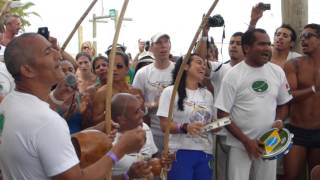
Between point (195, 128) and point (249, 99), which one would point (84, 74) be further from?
point (249, 99)

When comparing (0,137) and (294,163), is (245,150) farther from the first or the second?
(0,137)

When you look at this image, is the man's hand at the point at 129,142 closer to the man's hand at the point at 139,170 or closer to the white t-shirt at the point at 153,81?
the man's hand at the point at 139,170

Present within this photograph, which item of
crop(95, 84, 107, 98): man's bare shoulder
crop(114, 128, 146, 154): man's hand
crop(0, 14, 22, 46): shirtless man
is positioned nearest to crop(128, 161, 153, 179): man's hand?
crop(114, 128, 146, 154): man's hand

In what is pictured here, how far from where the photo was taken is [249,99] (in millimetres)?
4656

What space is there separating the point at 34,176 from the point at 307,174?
12.4 feet

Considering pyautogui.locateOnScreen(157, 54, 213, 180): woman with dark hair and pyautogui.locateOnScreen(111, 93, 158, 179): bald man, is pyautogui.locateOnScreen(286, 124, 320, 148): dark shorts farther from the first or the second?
pyautogui.locateOnScreen(111, 93, 158, 179): bald man

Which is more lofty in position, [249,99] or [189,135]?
[249,99]

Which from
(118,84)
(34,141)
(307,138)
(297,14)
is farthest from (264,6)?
(34,141)

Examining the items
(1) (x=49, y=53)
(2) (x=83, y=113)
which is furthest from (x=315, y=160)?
(1) (x=49, y=53)

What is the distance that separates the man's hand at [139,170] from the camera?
125 inches

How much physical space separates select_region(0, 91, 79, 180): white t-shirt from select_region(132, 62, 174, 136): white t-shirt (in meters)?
2.96

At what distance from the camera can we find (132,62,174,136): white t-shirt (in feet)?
16.8

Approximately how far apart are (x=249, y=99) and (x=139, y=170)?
1.81 metres

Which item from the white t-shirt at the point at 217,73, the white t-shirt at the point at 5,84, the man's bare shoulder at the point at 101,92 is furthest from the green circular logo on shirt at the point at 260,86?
the white t-shirt at the point at 5,84
